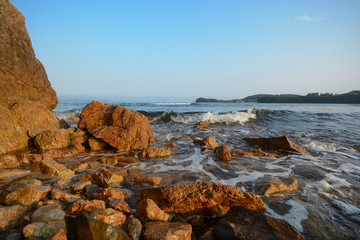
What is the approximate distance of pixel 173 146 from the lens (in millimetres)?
6211

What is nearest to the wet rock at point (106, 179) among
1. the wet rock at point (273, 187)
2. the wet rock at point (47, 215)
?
the wet rock at point (47, 215)

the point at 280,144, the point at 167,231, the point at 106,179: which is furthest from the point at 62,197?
the point at 280,144

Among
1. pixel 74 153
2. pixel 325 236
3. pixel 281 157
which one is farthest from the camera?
pixel 281 157

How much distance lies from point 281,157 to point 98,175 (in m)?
4.80

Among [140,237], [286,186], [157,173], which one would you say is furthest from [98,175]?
[286,186]

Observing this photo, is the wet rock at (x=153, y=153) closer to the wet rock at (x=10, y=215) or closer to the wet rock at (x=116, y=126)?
the wet rock at (x=116, y=126)

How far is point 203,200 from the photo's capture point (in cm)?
229

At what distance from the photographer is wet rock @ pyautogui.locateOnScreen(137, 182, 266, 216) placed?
88.8 inches

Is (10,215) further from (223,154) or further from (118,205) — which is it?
(223,154)

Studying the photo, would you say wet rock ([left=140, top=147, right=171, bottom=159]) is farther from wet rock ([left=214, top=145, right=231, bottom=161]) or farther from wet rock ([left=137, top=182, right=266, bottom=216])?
wet rock ([left=137, top=182, right=266, bottom=216])

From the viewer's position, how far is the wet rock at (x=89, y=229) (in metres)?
1.47

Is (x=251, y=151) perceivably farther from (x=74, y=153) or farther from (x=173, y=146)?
(x=74, y=153)

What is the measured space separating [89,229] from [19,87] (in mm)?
6433

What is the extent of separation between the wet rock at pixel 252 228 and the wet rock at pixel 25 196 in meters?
2.23
